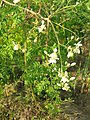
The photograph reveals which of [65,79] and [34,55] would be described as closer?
[65,79]

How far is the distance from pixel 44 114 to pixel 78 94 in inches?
26.8

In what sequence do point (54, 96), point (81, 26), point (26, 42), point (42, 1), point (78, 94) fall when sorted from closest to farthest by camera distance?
point (42, 1) < point (26, 42) < point (54, 96) < point (81, 26) < point (78, 94)

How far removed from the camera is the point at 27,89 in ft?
9.83

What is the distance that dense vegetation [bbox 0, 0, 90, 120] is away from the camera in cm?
271

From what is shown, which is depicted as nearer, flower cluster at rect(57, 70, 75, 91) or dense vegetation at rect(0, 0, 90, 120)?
flower cluster at rect(57, 70, 75, 91)

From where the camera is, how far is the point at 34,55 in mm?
2926

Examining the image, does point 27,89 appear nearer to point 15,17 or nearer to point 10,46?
point 10,46

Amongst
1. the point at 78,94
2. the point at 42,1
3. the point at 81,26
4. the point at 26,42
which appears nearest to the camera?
the point at 42,1

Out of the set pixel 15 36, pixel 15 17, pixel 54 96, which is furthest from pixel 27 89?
pixel 15 17

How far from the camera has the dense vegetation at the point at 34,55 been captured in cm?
271

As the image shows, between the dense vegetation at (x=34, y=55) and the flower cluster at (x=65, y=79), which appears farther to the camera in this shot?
the dense vegetation at (x=34, y=55)

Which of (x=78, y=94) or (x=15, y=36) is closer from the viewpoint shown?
(x=15, y=36)

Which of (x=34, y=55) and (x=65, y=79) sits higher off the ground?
(x=34, y=55)

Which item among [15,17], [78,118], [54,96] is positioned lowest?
[78,118]
